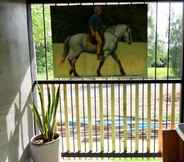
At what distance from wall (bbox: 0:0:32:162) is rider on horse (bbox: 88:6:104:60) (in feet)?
2.92

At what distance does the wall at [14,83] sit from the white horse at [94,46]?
1.91ft

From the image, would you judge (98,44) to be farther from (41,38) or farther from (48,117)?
(48,117)

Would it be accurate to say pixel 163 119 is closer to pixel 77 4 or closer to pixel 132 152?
pixel 132 152

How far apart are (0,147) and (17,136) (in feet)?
1.60

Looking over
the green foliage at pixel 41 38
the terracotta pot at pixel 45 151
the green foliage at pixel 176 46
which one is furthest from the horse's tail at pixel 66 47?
the green foliage at pixel 176 46

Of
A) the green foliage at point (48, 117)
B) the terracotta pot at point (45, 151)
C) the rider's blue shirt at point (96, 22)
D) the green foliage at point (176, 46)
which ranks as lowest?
the terracotta pot at point (45, 151)

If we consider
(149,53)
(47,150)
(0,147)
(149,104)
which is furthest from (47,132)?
(149,53)

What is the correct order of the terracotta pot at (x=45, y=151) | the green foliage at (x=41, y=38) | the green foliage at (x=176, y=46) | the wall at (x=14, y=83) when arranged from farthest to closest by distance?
the green foliage at (x=41, y=38)
the green foliage at (x=176, y=46)
the terracotta pot at (x=45, y=151)
the wall at (x=14, y=83)

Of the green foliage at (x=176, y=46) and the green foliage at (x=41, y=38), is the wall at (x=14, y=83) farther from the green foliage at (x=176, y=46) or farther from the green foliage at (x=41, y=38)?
the green foliage at (x=176, y=46)

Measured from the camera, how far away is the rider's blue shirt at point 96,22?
139 inches

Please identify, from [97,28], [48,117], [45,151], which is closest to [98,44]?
[97,28]

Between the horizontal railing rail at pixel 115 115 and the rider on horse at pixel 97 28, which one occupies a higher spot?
the rider on horse at pixel 97 28

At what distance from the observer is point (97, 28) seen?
140 inches

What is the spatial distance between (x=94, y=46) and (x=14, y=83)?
3.78 feet
